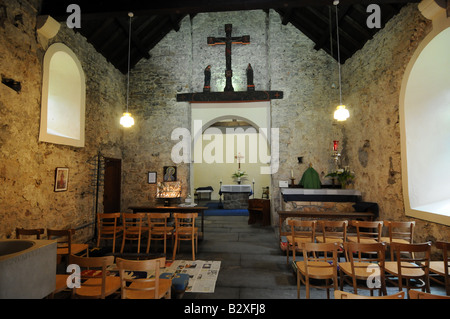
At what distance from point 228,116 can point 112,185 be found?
4.31 m

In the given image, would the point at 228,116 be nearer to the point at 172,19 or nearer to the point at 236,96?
the point at 236,96

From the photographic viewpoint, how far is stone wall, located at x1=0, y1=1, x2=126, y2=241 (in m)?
3.68

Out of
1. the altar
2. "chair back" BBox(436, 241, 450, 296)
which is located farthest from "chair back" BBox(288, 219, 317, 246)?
the altar

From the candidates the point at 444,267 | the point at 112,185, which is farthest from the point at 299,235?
the point at 112,185

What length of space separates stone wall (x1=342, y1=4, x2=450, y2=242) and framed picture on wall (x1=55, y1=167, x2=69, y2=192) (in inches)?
266

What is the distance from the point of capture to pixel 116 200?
7.43 meters

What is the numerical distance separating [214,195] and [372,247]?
10612mm

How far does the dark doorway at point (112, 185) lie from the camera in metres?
6.88

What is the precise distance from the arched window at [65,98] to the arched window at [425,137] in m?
6.75

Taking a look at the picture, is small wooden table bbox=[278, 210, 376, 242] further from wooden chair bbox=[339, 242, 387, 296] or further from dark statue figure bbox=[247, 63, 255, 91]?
dark statue figure bbox=[247, 63, 255, 91]

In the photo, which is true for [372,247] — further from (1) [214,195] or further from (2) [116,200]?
(1) [214,195]

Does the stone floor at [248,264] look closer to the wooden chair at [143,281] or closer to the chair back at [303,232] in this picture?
the chair back at [303,232]

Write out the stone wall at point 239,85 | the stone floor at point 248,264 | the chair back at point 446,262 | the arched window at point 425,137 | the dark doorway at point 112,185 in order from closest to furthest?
1. the chair back at point 446,262
2. the stone floor at point 248,264
3. the arched window at point 425,137
4. the dark doorway at point 112,185
5. the stone wall at point 239,85

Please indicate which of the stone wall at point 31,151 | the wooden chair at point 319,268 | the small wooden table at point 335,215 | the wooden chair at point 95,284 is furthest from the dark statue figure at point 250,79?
the wooden chair at point 95,284
